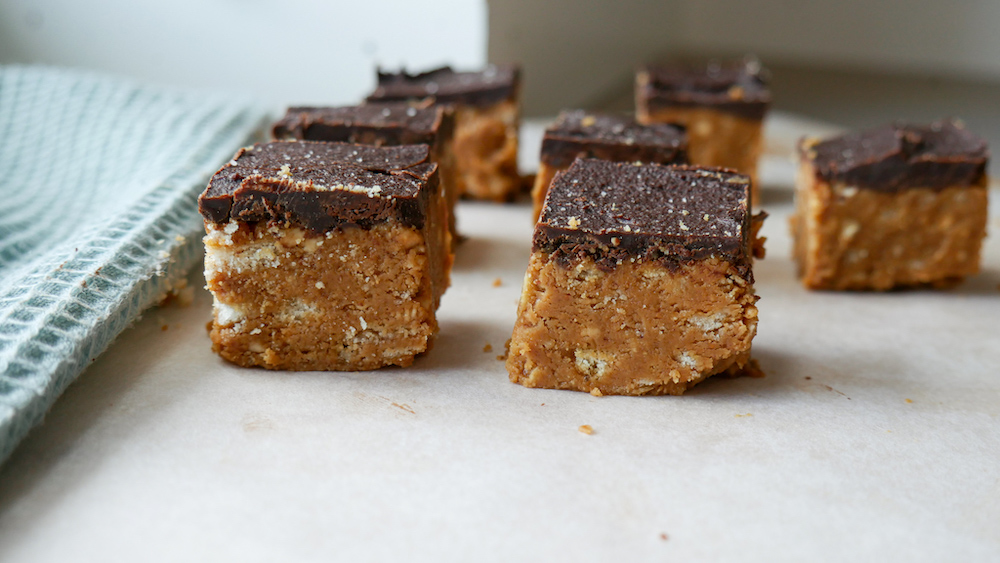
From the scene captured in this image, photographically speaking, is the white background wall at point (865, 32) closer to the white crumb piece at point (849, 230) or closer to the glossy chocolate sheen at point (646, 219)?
the white crumb piece at point (849, 230)

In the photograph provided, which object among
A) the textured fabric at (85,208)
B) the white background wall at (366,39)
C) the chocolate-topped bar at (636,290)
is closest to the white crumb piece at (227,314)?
the textured fabric at (85,208)

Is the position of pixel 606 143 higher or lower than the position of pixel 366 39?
lower

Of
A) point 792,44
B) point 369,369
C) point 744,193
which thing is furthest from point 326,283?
point 792,44

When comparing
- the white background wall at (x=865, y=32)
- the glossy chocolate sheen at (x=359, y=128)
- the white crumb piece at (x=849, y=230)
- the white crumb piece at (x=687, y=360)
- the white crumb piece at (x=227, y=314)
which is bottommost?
the white crumb piece at (x=687, y=360)

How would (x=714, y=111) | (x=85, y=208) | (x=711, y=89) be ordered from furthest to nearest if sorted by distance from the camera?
1. (x=711, y=89)
2. (x=714, y=111)
3. (x=85, y=208)

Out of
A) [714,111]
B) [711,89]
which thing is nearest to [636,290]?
[714,111]

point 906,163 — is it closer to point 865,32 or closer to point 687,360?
point 687,360

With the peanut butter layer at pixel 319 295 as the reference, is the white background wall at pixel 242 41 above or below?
above
